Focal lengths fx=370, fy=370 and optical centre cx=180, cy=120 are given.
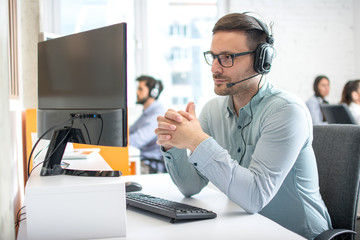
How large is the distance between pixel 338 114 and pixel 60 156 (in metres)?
2.58

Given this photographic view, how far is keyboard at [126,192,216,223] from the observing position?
894 millimetres

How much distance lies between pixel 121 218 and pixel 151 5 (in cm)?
387

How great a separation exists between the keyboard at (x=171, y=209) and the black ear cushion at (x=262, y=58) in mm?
533

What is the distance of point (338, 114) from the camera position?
2992 mm

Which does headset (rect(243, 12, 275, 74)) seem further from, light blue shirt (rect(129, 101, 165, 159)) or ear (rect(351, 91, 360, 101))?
ear (rect(351, 91, 360, 101))

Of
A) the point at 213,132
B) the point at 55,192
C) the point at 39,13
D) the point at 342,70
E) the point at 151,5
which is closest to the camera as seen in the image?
the point at 55,192

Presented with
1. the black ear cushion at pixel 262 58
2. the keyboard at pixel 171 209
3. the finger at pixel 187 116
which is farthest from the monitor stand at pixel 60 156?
the black ear cushion at pixel 262 58

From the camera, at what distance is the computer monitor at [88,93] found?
35.8 inches

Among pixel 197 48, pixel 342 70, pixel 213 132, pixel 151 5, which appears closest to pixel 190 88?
pixel 197 48

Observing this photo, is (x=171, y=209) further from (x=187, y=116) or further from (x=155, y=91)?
(x=155, y=91)

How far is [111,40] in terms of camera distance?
921 millimetres

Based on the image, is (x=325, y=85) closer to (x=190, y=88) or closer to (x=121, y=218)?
(x=190, y=88)

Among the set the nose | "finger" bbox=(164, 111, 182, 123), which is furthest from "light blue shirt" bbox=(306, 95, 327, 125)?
"finger" bbox=(164, 111, 182, 123)

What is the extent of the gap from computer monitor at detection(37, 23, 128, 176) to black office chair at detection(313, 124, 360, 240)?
25.7 inches
